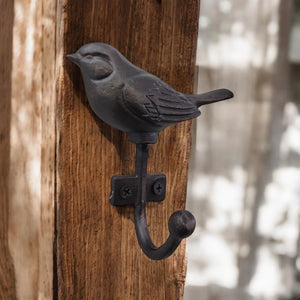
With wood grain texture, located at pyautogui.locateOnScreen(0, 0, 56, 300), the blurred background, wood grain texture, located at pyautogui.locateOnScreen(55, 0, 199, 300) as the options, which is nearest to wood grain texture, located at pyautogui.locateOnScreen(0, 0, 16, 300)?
wood grain texture, located at pyautogui.locateOnScreen(0, 0, 56, 300)

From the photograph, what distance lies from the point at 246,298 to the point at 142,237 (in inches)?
43.9

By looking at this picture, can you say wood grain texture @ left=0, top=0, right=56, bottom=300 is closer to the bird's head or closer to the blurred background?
the bird's head

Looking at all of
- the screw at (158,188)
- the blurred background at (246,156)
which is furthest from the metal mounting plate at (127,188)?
the blurred background at (246,156)

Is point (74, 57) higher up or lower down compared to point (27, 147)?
higher up

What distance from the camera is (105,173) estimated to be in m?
0.51

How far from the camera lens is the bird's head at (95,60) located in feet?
1.47

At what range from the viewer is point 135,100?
17.7 inches

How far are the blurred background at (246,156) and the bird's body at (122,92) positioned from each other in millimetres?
779

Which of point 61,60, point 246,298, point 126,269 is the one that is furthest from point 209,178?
point 61,60

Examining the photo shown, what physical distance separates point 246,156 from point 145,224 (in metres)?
0.92

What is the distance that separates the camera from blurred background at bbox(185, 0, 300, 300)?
4.15 feet

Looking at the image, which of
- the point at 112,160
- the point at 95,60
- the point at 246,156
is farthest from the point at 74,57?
the point at 246,156

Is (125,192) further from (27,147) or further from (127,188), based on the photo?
(27,147)

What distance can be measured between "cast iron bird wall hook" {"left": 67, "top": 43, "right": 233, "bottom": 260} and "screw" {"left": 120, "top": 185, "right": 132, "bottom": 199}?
2.4 inches
